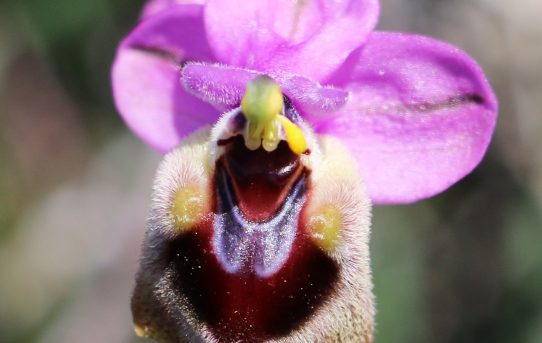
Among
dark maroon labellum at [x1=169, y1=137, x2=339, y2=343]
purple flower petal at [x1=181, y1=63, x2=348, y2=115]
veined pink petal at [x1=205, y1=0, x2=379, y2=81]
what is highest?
veined pink petal at [x1=205, y1=0, x2=379, y2=81]

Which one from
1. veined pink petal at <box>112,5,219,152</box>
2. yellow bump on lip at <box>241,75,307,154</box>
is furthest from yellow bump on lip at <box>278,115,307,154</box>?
veined pink petal at <box>112,5,219,152</box>

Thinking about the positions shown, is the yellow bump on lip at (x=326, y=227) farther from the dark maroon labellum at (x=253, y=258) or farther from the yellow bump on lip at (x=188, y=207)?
the yellow bump on lip at (x=188, y=207)

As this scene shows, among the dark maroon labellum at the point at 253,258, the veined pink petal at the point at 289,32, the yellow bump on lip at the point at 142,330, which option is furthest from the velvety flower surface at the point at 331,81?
the yellow bump on lip at the point at 142,330

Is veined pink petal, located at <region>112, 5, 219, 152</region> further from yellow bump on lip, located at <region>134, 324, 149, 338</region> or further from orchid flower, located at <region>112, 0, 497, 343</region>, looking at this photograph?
yellow bump on lip, located at <region>134, 324, 149, 338</region>

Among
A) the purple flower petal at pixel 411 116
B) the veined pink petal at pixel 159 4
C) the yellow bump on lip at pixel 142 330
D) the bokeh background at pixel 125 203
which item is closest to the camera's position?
the yellow bump on lip at pixel 142 330

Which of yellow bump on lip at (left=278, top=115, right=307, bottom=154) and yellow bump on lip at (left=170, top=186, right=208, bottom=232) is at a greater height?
yellow bump on lip at (left=278, top=115, right=307, bottom=154)
